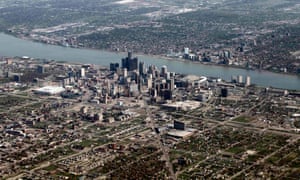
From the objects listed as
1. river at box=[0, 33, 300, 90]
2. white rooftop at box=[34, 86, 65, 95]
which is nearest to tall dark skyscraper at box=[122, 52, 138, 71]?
river at box=[0, 33, 300, 90]

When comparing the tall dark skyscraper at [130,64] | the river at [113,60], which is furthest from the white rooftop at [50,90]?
the river at [113,60]

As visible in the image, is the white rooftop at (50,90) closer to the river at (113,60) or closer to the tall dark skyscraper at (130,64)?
the tall dark skyscraper at (130,64)

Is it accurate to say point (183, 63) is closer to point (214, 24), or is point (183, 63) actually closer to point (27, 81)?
point (27, 81)

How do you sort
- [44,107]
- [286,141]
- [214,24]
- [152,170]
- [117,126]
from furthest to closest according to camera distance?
1. [214,24]
2. [44,107]
3. [117,126]
4. [286,141]
5. [152,170]

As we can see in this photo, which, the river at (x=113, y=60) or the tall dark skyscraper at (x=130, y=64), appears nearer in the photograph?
the river at (x=113, y=60)

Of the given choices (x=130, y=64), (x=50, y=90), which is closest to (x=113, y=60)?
(x=130, y=64)

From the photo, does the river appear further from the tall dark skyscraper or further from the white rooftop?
the white rooftop

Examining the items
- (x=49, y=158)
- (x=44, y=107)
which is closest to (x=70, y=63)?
(x=44, y=107)

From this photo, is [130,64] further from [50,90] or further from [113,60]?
[50,90]
